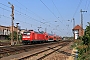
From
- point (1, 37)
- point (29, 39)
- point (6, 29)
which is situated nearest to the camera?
point (29, 39)

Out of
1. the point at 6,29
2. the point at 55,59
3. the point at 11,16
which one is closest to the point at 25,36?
the point at 11,16

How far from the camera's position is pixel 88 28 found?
19250 mm

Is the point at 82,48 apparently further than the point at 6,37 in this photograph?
No

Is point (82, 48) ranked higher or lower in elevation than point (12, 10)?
lower

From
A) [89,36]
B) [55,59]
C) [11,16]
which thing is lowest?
[55,59]

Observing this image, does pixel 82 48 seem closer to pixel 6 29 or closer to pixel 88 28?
pixel 88 28

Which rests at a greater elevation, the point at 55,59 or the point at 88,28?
the point at 88,28

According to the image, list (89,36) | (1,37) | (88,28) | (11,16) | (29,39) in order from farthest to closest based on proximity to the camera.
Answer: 1. (1,37)
2. (29,39)
3. (11,16)
4. (88,28)
5. (89,36)

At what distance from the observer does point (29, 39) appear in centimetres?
5053

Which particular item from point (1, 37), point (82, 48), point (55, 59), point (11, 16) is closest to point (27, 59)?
point (55, 59)

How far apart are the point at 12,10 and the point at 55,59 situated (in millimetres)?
27684

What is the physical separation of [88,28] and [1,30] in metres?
78.4

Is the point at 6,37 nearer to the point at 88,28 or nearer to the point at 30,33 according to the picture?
the point at 30,33

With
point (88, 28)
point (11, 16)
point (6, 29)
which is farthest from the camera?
point (6, 29)
